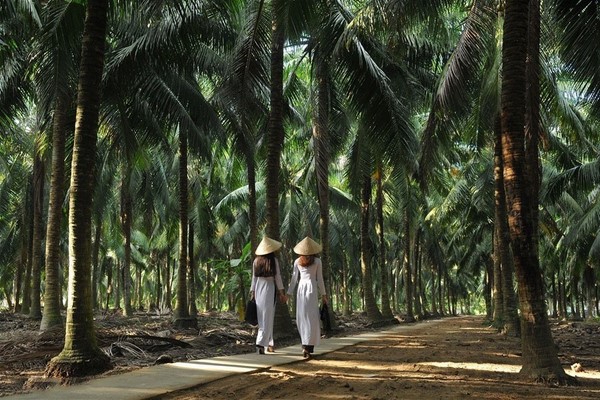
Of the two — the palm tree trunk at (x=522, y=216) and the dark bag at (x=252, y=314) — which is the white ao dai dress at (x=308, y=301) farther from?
the palm tree trunk at (x=522, y=216)

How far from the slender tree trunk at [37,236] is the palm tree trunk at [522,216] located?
13.2 metres

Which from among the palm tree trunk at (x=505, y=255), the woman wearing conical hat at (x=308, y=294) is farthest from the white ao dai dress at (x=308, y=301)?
the palm tree trunk at (x=505, y=255)

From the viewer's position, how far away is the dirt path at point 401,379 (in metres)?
6.20

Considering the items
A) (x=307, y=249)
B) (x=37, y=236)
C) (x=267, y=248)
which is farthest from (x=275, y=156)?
(x=37, y=236)

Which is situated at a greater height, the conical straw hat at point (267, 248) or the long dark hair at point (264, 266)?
the conical straw hat at point (267, 248)

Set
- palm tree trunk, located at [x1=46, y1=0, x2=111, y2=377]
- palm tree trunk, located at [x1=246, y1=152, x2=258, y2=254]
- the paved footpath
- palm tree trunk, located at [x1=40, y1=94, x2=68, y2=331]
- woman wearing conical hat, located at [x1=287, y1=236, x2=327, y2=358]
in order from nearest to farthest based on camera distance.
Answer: the paved footpath → palm tree trunk, located at [x1=46, y1=0, x2=111, y2=377] → woman wearing conical hat, located at [x1=287, y1=236, x2=327, y2=358] → palm tree trunk, located at [x1=40, y1=94, x2=68, y2=331] → palm tree trunk, located at [x1=246, y1=152, x2=258, y2=254]

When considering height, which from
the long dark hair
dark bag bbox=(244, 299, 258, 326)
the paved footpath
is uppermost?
the long dark hair

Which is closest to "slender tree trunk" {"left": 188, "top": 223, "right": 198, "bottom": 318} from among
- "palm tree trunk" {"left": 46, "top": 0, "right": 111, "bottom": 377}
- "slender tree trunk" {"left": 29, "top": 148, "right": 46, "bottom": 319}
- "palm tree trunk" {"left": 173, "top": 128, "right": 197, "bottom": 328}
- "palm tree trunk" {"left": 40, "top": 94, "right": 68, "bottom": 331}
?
"palm tree trunk" {"left": 173, "top": 128, "right": 197, "bottom": 328}

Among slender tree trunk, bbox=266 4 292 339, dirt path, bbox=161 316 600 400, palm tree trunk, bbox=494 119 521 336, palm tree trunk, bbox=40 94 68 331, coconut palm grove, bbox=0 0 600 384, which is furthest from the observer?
palm tree trunk, bbox=494 119 521 336

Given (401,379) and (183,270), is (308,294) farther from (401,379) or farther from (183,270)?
(183,270)

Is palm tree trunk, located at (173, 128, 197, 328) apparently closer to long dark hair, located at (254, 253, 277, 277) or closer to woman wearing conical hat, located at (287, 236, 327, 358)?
long dark hair, located at (254, 253, 277, 277)

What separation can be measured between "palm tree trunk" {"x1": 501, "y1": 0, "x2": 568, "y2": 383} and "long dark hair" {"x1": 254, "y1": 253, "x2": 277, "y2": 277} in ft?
13.0

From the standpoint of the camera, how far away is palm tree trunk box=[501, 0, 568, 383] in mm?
Answer: 7129

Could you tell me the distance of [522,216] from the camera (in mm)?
7180
